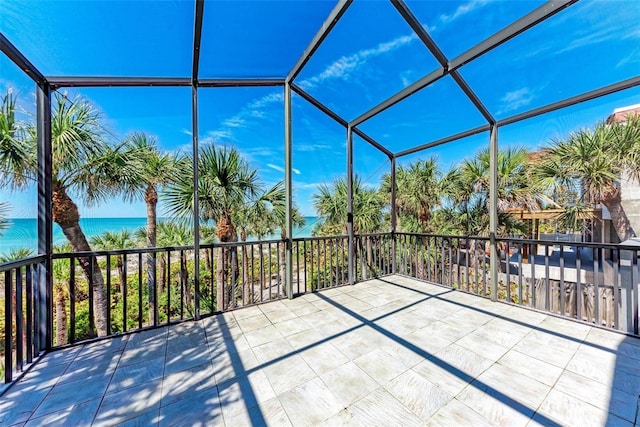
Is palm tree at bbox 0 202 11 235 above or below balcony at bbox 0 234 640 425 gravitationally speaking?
above

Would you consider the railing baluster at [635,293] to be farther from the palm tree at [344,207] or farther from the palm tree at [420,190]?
the palm tree at [420,190]

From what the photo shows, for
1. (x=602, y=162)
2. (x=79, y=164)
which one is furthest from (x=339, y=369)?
(x=602, y=162)

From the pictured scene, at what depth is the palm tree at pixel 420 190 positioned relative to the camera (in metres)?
7.37

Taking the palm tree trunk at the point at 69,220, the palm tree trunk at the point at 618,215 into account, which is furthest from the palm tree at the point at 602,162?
the palm tree trunk at the point at 69,220

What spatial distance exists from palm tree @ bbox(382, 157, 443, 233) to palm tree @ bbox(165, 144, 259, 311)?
4.29m

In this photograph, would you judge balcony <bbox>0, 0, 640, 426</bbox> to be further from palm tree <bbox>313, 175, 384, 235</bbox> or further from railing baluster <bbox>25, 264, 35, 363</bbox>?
palm tree <bbox>313, 175, 384, 235</bbox>

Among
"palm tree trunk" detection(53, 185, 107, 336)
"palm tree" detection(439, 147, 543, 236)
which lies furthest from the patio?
"palm tree" detection(439, 147, 543, 236)

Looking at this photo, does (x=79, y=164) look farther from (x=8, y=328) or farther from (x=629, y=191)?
(x=629, y=191)

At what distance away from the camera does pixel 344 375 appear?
1.81 meters

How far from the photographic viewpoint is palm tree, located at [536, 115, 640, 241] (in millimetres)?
4348

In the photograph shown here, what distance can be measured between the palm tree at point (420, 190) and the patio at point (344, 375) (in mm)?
4893

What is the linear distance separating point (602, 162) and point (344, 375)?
6374 mm

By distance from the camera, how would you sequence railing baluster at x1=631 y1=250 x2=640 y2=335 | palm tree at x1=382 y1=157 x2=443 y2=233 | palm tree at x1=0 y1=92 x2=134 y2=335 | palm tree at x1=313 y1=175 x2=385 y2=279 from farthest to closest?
1. palm tree at x1=382 y1=157 x2=443 y2=233
2. palm tree at x1=313 y1=175 x2=385 y2=279
3. palm tree at x1=0 y1=92 x2=134 y2=335
4. railing baluster at x1=631 y1=250 x2=640 y2=335

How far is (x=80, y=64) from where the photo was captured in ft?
8.21
